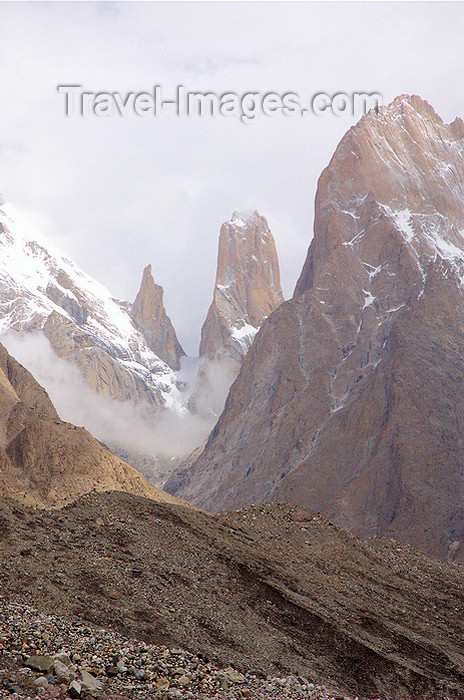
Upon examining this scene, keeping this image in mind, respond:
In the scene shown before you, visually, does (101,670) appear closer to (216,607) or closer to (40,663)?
(40,663)

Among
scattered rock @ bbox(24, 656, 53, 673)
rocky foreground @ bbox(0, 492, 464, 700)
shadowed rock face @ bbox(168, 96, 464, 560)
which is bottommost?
scattered rock @ bbox(24, 656, 53, 673)

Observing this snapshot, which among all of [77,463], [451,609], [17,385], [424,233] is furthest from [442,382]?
[451,609]

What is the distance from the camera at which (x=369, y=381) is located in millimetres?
159875

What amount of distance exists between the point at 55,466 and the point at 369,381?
10757 centimetres

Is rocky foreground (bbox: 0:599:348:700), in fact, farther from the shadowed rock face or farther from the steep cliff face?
the shadowed rock face

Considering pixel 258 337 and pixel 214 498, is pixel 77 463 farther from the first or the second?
pixel 258 337

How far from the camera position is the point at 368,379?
530ft

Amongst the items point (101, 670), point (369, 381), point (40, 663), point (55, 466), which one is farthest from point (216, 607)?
point (369, 381)

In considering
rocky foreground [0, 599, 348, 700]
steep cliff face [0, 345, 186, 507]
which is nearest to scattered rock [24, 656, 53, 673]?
rocky foreground [0, 599, 348, 700]

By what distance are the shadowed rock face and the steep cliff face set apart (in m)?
74.4

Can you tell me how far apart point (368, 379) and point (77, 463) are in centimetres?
10854

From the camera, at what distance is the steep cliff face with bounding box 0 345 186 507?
5791 centimetres

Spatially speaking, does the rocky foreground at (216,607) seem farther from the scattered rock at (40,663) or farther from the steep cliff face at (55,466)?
the steep cliff face at (55,466)

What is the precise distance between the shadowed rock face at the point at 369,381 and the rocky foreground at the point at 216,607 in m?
88.7
